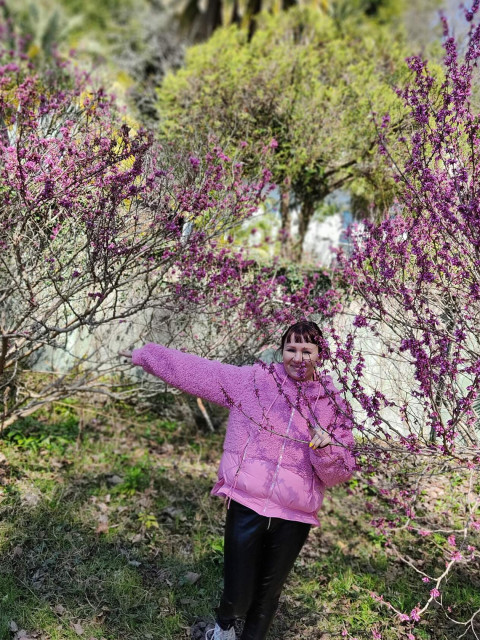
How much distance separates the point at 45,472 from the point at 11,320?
4.87 ft

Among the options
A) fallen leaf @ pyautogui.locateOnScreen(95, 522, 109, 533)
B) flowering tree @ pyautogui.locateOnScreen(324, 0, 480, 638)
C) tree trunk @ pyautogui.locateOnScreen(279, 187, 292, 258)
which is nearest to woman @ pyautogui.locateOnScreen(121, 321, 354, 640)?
flowering tree @ pyautogui.locateOnScreen(324, 0, 480, 638)

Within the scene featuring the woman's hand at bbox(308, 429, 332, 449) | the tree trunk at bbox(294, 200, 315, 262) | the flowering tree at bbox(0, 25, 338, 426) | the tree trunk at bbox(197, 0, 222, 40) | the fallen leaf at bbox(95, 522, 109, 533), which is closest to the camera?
the woman's hand at bbox(308, 429, 332, 449)

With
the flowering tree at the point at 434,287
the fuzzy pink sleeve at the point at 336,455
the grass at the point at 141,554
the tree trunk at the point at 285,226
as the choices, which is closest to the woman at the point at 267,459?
the fuzzy pink sleeve at the point at 336,455

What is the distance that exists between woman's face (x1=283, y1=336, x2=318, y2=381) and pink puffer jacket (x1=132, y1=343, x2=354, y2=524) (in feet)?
0.18

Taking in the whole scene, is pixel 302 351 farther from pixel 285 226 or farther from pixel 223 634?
pixel 285 226

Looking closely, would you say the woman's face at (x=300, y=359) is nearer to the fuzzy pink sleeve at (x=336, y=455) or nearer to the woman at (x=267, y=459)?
the woman at (x=267, y=459)

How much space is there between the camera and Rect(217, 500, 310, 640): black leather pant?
8.39ft

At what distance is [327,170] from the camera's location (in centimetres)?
947

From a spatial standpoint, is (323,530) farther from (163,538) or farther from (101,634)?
(101,634)

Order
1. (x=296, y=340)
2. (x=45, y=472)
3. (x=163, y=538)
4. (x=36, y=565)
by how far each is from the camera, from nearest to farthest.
A: (x=296, y=340), (x=36, y=565), (x=163, y=538), (x=45, y=472)

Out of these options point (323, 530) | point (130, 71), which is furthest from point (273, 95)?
point (130, 71)

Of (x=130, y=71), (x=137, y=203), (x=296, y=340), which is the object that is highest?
(x=130, y=71)

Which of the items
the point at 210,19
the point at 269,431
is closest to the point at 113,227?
the point at 269,431

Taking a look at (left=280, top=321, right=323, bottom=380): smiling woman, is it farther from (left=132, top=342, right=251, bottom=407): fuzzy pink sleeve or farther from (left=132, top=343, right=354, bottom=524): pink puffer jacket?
(left=132, top=342, right=251, bottom=407): fuzzy pink sleeve
